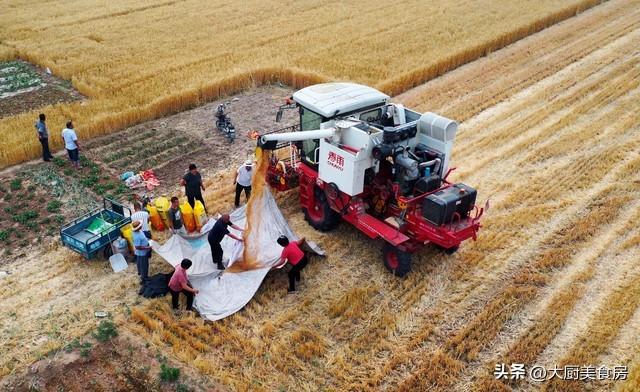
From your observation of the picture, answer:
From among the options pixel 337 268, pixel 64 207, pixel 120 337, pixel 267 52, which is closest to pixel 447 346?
pixel 337 268

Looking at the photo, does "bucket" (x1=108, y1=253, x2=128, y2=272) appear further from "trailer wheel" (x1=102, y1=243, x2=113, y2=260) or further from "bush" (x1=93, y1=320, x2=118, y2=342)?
"bush" (x1=93, y1=320, x2=118, y2=342)

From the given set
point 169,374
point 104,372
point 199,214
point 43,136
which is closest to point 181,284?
point 169,374

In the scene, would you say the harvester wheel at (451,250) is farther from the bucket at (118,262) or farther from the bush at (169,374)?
the bucket at (118,262)

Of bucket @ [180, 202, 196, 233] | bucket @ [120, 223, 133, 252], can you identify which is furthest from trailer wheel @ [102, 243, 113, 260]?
bucket @ [180, 202, 196, 233]

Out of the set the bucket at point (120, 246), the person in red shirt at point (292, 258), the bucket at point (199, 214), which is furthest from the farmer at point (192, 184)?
the person in red shirt at point (292, 258)

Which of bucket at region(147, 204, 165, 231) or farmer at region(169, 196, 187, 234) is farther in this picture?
bucket at region(147, 204, 165, 231)
